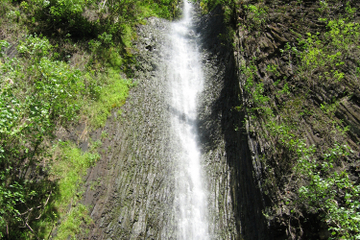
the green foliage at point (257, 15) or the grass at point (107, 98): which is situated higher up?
the green foliage at point (257, 15)

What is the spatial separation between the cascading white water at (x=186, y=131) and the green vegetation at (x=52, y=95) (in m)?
2.52

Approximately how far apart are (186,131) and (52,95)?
20.0ft

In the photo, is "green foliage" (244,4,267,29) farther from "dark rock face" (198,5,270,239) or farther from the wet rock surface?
the wet rock surface

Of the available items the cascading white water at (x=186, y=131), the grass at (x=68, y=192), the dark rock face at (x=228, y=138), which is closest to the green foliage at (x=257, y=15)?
the dark rock face at (x=228, y=138)

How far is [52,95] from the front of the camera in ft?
16.2

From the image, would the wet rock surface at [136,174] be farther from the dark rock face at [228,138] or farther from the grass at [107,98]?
the dark rock face at [228,138]

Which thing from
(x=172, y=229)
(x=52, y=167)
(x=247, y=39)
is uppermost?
(x=247, y=39)

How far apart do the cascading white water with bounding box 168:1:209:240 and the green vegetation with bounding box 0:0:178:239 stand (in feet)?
8.28

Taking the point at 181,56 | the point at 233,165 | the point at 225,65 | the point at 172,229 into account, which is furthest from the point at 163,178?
the point at 181,56

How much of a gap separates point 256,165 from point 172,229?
3.19 meters

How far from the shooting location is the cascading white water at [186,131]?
752 cm

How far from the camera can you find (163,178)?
8.03 metres

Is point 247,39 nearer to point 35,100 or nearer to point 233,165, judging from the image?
point 233,165

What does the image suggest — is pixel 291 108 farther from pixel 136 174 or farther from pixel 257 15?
pixel 257 15
